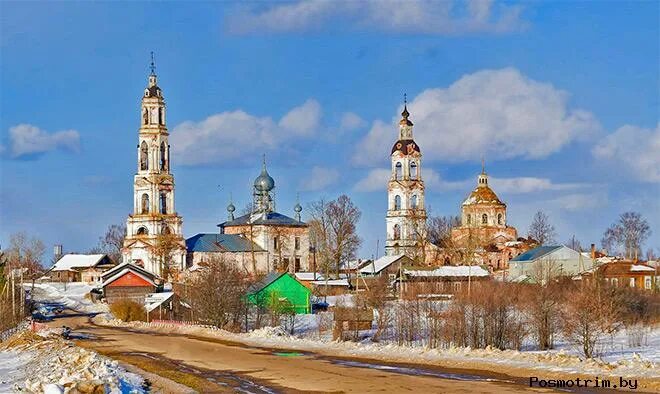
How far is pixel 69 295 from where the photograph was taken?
290ft

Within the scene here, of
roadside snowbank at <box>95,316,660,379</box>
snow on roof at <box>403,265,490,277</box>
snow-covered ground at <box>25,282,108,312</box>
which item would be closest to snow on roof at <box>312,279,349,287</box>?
snow on roof at <box>403,265,490,277</box>

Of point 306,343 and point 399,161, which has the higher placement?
point 399,161

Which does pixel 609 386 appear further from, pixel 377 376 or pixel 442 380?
pixel 377 376

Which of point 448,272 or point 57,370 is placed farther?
point 448,272

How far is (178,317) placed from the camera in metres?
65.1

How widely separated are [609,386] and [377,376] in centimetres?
642

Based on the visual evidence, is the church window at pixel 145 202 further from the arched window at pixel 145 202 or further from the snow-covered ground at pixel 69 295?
the snow-covered ground at pixel 69 295

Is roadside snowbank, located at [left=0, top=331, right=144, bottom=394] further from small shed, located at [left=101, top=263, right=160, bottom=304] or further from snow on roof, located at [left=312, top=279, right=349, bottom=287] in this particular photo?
snow on roof, located at [left=312, top=279, right=349, bottom=287]

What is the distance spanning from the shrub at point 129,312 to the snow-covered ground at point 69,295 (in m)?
8.23

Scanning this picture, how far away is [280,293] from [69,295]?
31.2 meters

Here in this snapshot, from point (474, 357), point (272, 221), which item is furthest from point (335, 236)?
point (474, 357)

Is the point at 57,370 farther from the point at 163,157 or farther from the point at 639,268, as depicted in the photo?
the point at 163,157

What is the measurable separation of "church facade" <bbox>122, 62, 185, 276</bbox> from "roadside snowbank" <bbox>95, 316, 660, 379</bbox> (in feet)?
151

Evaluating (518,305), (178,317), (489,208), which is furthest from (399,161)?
(518,305)
